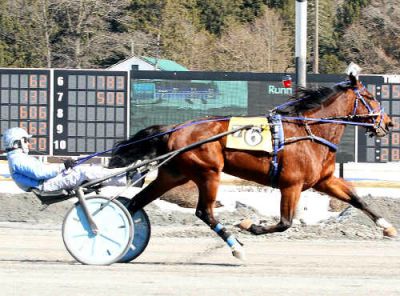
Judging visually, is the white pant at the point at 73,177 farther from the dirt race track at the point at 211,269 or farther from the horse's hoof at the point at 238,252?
the horse's hoof at the point at 238,252

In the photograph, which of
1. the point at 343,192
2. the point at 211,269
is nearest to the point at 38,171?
the point at 211,269

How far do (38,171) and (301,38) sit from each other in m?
5.54

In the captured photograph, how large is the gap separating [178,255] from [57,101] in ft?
45.4

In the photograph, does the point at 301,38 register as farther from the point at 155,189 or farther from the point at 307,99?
the point at 155,189

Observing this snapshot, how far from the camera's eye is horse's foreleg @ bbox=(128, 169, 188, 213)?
1072 cm

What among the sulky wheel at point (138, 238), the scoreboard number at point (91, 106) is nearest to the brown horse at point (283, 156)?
the sulky wheel at point (138, 238)

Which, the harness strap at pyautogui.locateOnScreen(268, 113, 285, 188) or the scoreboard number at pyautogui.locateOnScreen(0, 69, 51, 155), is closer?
the harness strap at pyautogui.locateOnScreen(268, 113, 285, 188)

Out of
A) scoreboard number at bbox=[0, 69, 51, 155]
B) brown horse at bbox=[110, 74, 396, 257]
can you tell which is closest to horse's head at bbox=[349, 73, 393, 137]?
brown horse at bbox=[110, 74, 396, 257]

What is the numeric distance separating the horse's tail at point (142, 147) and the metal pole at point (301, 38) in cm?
422

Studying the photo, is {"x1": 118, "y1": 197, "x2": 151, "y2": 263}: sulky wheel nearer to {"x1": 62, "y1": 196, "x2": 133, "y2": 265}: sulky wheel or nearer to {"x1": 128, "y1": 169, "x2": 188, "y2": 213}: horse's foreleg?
{"x1": 128, "y1": 169, "x2": 188, "y2": 213}: horse's foreleg

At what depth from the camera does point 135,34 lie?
45938 millimetres

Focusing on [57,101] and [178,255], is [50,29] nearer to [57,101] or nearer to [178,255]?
[57,101]

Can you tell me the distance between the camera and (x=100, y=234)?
400 inches

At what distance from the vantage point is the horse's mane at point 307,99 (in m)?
11.0
